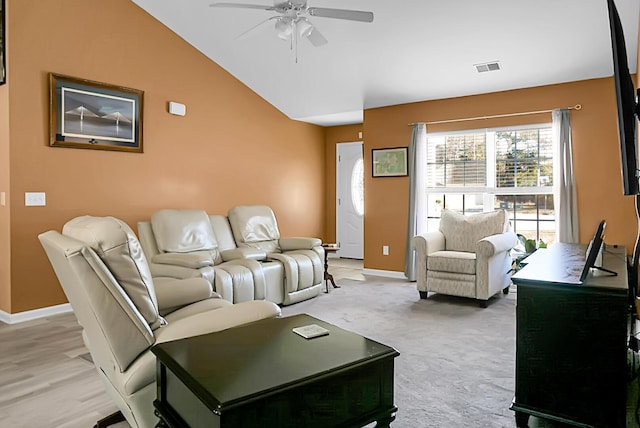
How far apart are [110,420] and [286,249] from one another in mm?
3120

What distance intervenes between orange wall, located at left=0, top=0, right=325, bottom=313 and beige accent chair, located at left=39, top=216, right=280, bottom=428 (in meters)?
2.75

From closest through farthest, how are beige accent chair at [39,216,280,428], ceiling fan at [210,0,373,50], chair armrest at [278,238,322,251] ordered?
beige accent chair at [39,216,280,428] < ceiling fan at [210,0,373,50] < chair armrest at [278,238,322,251]

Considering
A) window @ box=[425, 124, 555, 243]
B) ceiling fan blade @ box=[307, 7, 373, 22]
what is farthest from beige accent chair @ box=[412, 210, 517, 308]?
ceiling fan blade @ box=[307, 7, 373, 22]

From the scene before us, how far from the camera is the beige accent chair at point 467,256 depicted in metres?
4.28

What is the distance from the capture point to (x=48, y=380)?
2680 millimetres

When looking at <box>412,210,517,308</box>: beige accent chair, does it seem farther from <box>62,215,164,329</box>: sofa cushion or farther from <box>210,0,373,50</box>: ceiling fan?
<box>62,215,164,329</box>: sofa cushion

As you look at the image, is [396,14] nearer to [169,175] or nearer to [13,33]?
[169,175]

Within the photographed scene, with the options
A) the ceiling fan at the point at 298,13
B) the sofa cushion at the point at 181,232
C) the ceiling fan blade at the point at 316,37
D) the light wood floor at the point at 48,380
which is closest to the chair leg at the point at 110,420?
the light wood floor at the point at 48,380

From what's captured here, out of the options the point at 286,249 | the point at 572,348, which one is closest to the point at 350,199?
the point at 286,249

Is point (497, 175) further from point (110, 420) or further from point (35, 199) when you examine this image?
point (35, 199)

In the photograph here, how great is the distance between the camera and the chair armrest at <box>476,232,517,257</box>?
4.20 metres

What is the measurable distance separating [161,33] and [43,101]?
1.59 m

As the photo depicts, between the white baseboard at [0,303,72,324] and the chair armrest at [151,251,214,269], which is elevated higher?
the chair armrest at [151,251,214,269]

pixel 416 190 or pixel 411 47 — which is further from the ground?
pixel 411 47
